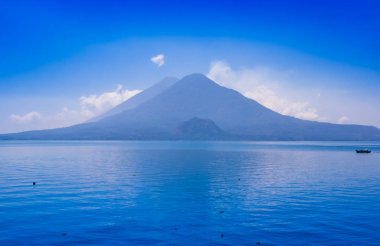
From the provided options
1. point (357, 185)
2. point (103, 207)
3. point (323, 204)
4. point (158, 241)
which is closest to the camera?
point (158, 241)

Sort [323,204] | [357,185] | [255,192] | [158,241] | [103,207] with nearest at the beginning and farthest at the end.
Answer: [158,241] < [103,207] < [323,204] < [255,192] < [357,185]

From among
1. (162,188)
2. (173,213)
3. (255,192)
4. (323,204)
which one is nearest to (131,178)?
(162,188)

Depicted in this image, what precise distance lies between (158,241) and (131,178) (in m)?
36.0

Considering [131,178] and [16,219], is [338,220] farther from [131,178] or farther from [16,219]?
[131,178]

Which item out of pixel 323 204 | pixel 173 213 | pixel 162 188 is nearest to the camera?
pixel 173 213

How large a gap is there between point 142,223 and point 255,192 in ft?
67.5

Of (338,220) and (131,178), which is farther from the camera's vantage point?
(131,178)

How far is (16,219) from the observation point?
31.8m

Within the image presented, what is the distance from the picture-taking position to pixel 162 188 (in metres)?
49.9

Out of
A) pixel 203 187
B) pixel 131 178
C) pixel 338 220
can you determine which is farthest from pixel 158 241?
pixel 131 178

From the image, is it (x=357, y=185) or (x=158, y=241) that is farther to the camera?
(x=357, y=185)

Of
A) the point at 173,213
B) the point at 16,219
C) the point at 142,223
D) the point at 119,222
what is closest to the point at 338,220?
the point at 173,213

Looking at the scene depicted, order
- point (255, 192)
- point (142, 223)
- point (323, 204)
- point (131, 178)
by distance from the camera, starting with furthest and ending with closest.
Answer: point (131, 178)
point (255, 192)
point (323, 204)
point (142, 223)

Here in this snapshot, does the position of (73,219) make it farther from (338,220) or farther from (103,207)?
(338,220)
